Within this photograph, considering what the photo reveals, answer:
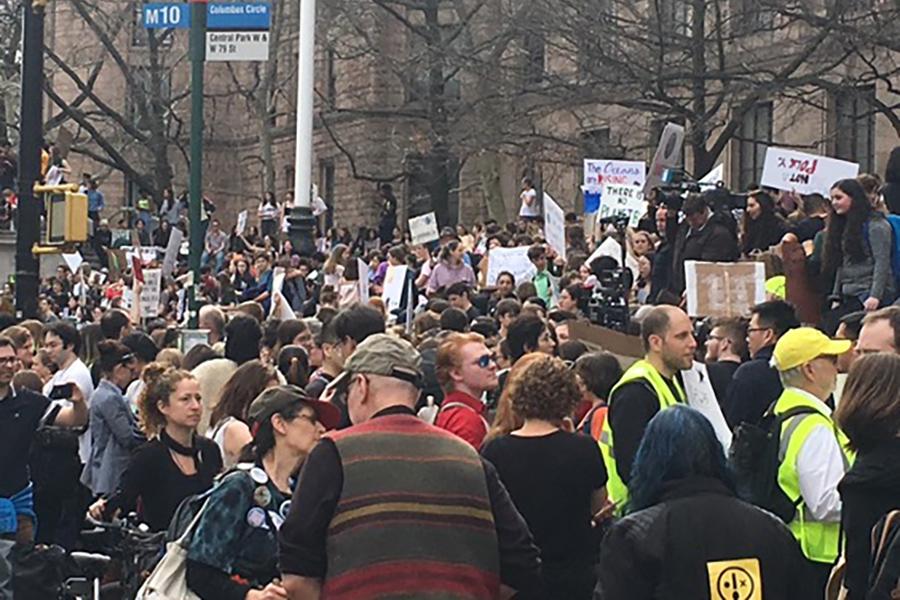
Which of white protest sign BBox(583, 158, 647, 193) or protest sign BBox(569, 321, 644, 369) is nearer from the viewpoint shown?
protest sign BBox(569, 321, 644, 369)

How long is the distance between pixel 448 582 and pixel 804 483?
2.01 metres

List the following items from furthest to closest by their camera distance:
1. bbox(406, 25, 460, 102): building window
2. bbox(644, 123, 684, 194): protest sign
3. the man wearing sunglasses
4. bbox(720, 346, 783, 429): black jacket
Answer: bbox(406, 25, 460, 102): building window → bbox(644, 123, 684, 194): protest sign → bbox(720, 346, 783, 429): black jacket → the man wearing sunglasses

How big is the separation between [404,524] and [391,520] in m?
0.04

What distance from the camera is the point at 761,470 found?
23.6 ft

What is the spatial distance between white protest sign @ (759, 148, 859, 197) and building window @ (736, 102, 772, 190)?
15151mm

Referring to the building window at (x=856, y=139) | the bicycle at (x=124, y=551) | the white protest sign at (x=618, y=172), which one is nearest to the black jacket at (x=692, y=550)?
the bicycle at (x=124, y=551)

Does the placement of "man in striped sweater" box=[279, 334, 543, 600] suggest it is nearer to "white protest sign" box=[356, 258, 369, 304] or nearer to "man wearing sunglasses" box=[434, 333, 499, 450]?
"man wearing sunglasses" box=[434, 333, 499, 450]

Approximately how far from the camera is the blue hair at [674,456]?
18.7 feet

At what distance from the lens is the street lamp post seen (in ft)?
65.1

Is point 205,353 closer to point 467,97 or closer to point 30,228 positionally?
point 30,228

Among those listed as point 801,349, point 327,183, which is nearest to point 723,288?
point 801,349

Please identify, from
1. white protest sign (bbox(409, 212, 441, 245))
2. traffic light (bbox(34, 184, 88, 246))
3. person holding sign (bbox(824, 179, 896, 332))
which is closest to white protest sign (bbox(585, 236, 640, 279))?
traffic light (bbox(34, 184, 88, 246))

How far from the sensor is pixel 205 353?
1162 centimetres

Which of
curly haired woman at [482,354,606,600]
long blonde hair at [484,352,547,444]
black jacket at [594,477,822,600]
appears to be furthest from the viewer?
long blonde hair at [484,352,547,444]
